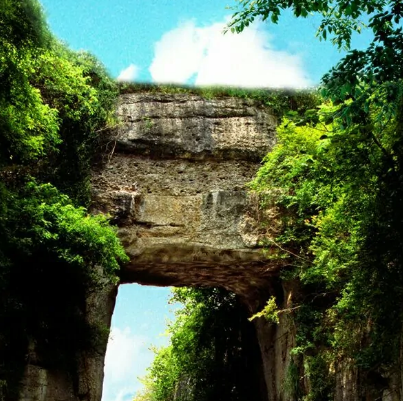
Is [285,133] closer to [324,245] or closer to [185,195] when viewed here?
[324,245]

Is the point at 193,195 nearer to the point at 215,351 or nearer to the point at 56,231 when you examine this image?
the point at 56,231

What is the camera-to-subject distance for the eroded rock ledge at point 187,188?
1147 cm

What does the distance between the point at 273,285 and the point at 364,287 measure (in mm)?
5585

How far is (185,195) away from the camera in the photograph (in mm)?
11883

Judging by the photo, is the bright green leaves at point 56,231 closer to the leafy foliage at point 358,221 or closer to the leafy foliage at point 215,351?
the leafy foliage at point 358,221

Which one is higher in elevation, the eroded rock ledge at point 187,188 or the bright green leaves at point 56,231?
the eroded rock ledge at point 187,188

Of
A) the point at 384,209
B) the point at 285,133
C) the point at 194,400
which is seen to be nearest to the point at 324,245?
the point at 285,133

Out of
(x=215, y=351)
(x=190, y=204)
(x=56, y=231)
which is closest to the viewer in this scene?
(x=56, y=231)

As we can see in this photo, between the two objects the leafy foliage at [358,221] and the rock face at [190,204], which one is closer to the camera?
the leafy foliage at [358,221]

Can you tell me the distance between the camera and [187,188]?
12016mm

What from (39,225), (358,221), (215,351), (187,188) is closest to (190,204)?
(187,188)

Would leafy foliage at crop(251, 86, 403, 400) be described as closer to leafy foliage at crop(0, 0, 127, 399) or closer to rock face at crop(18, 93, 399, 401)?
rock face at crop(18, 93, 399, 401)

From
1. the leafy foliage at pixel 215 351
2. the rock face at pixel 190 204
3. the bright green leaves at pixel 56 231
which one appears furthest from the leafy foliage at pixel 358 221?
the leafy foliage at pixel 215 351

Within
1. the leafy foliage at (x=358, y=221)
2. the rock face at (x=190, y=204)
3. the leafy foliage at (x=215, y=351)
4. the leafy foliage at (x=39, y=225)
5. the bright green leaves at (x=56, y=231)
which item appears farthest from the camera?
the leafy foliage at (x=215, y=351)
